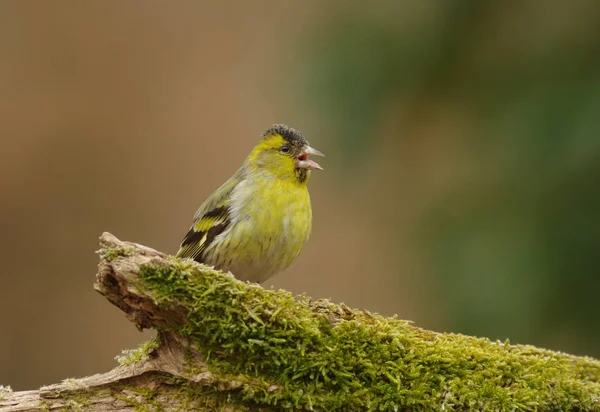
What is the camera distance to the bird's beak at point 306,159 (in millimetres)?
5617

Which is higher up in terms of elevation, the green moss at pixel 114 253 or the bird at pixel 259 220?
the bird at pixel 259 220

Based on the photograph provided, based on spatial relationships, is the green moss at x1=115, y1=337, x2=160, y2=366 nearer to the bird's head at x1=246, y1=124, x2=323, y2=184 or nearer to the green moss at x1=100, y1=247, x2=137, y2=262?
the green moss at x1=100, y1=247, x2=137, y2=262

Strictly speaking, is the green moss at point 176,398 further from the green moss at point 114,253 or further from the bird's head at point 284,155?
the bird's head at point 284,155

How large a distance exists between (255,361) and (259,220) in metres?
1.84

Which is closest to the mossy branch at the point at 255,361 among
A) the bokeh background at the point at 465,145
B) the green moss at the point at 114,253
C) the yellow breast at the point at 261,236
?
the green moss at the point at 114,253

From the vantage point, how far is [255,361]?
11.4 feet

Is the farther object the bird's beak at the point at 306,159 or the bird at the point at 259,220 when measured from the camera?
the bird's beak at the point at 306,159

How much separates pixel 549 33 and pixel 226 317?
4.54m

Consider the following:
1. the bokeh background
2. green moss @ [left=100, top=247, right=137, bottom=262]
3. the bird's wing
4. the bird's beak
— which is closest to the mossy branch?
green moss @ [left=100, top=247, right=137, bottom=262]

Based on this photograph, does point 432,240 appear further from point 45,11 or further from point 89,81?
point 45,11

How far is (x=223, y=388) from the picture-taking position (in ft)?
11.3

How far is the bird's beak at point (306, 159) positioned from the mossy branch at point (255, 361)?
196cm

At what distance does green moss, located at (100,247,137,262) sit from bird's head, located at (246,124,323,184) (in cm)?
228

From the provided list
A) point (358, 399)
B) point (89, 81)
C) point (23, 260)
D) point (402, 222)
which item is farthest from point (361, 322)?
point (89, 81)
